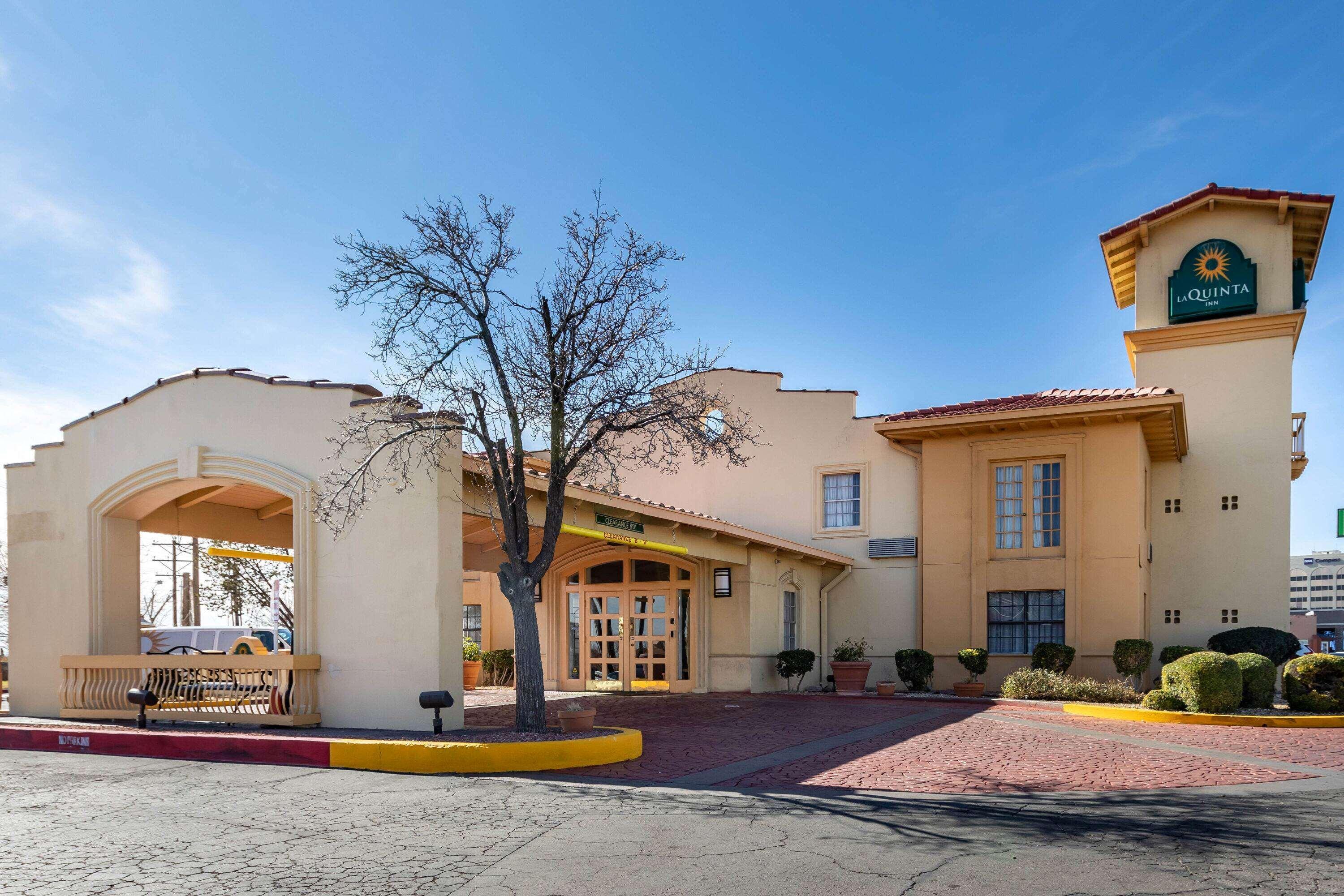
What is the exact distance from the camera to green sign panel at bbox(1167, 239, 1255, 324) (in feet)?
75.9

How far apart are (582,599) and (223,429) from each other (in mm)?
10639

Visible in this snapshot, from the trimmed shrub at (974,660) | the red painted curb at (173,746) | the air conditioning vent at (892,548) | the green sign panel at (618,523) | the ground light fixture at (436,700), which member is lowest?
the trimmed shrub at (974,660)

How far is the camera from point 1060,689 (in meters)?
18.9

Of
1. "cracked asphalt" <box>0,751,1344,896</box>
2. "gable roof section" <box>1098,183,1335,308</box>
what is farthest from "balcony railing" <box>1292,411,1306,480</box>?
"cracked asphalt" <box>0,751,1344,896</box>

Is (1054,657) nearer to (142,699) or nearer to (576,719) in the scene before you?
(576,719)

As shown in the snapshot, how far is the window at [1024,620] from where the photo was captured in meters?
21.7

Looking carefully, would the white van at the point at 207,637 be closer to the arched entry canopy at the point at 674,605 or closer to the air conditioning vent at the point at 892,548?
the arched entry canopy at the point at 674,605

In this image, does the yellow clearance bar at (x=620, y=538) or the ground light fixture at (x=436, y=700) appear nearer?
→ the ground light fixture at (x=436, y=700)

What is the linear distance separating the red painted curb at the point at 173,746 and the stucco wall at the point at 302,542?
6.63 feet

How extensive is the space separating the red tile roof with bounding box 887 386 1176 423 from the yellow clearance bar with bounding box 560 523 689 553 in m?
6.48

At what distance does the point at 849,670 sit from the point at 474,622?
439 inches

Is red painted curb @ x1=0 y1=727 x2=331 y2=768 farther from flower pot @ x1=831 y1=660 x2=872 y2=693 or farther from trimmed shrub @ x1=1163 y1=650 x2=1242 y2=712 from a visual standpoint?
flower pot @ x1=831 y1=660 x2=872 y2=693

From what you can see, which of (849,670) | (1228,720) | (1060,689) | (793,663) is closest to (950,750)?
(1228,720)

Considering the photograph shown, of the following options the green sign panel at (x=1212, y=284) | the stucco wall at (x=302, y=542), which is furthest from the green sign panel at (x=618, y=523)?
the green sign panel at (x=1212, y=284)
